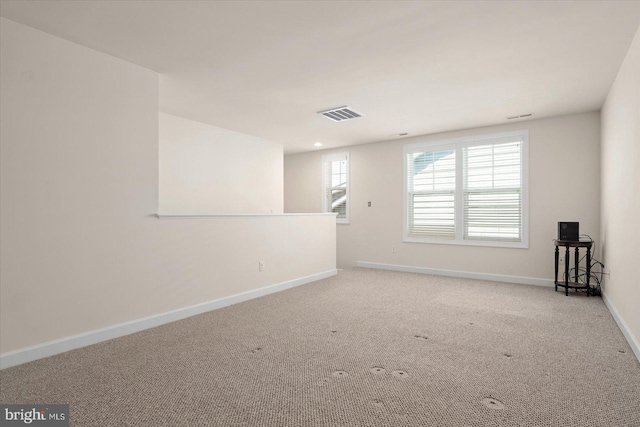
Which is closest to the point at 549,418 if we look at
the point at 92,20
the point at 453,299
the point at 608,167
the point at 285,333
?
the point at 285,333

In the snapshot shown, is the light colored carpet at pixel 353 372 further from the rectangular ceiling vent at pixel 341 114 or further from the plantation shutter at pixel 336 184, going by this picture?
the plantation shutter at pixel 336 184

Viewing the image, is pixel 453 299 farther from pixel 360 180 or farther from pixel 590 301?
pixel 360 180

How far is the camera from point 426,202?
6.25 metres

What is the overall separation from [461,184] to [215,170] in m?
4.07

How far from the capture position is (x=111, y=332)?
2994mm

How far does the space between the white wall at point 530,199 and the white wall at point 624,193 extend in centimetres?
67

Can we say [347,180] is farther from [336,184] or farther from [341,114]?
[341,114]

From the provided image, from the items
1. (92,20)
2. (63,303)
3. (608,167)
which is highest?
(92,20)

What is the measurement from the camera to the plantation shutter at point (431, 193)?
5984 millimetres

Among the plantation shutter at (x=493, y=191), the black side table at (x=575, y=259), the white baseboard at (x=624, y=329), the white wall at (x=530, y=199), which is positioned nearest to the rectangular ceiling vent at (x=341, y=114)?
the white wall at (x=530, y=199)

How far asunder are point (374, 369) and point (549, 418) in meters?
0.99
